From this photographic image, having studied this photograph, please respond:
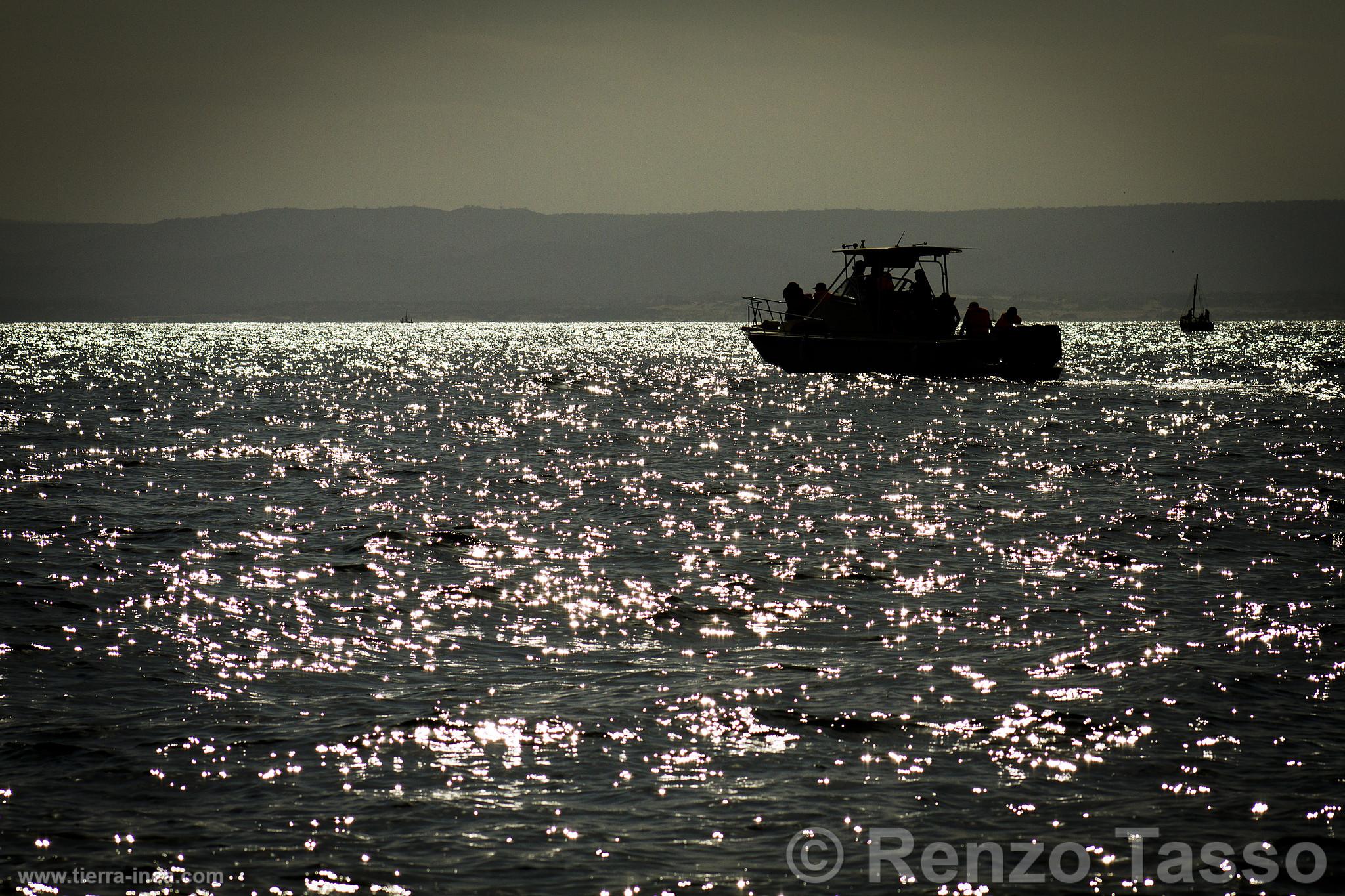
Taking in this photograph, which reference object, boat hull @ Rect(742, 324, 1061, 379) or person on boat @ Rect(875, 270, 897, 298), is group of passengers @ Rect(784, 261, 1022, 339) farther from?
boat hull @ Rect(742, 324, 1061, 379)

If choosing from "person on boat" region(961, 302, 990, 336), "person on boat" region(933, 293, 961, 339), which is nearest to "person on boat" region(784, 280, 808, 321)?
"person on boat" region(933, 293, 961, 339)

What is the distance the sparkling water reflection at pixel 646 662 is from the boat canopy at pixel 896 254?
107 feet

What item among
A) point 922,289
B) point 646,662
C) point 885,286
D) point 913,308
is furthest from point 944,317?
point 646,662

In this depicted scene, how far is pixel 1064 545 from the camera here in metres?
19.1

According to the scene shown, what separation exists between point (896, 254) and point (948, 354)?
6.08 metres

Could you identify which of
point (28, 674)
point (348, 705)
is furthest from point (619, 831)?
point (28, 674)

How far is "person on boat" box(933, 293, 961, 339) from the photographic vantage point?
66.6 m

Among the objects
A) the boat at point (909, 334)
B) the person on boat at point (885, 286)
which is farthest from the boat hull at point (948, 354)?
the person on boat at point (885, 286)

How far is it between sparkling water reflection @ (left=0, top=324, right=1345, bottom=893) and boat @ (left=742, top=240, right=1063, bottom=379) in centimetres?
3424

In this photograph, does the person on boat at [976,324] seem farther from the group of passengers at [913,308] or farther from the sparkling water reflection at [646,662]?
the sparkling water reflection at [646,662]

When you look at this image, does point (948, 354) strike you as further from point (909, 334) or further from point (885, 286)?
point (885, 286)

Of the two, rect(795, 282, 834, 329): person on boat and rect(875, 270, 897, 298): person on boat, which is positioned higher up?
rect(875, 270, 897, 298): person on boat
